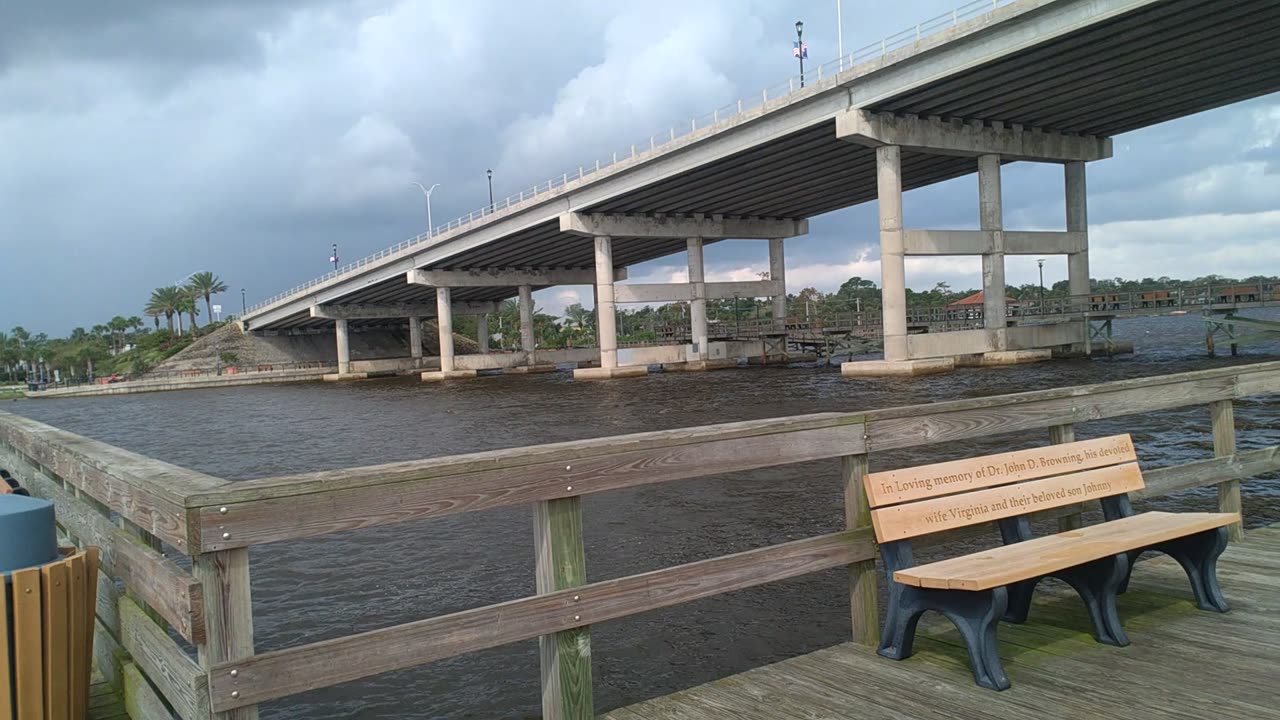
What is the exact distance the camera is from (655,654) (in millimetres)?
6734

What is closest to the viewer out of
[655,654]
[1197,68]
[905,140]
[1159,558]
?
[1159,558]

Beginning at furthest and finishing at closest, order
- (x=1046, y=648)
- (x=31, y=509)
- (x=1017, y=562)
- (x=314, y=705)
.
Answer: (x=314, y=705) < (x=1046, y=648) < (x=1017, y=562) < (x=31, y=509)

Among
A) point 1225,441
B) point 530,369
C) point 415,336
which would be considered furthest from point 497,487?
point 415,336

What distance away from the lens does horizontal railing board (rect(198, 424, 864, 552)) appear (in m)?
2.70

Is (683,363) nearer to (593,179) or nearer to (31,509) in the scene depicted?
(593,179)

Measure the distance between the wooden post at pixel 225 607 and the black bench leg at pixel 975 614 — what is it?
2.70 meters

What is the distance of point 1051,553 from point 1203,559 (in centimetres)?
118

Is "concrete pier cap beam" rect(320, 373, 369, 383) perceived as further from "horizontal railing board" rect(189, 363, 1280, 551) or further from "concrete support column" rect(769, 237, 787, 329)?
"horizontal railing board" rect(189, 363, 1280, 551)

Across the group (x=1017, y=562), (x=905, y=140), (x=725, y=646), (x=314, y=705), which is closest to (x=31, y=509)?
(x=314, y=705)

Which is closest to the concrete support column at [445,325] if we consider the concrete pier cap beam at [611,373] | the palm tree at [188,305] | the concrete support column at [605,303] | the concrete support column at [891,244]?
the concrete pier cap beam at [611,373]

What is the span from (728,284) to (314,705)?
62.5 m

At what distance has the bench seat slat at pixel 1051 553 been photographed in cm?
365

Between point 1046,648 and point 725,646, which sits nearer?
point 1046,648

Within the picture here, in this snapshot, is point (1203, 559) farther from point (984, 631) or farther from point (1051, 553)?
point (984, 631)
